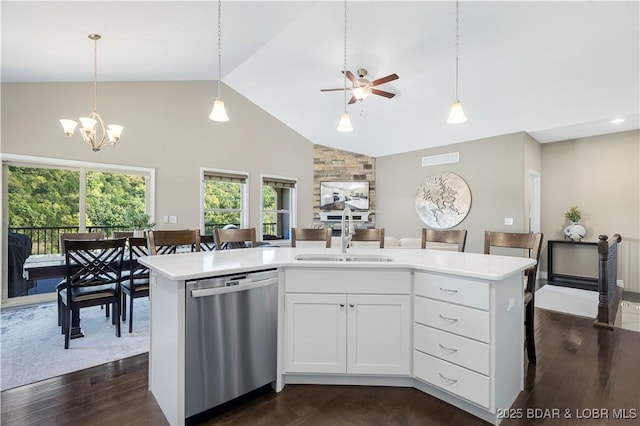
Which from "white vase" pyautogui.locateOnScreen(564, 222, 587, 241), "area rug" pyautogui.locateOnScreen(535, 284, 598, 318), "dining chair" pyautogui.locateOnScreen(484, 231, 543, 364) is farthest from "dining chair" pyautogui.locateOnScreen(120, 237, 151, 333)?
"white vase" pyautogui.locateOnScreen(564, 222, 587, 241)

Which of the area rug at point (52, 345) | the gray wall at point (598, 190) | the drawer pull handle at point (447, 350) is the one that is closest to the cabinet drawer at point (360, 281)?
the drawer pull handle at point (447, 350)

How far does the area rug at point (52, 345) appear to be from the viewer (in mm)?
2355

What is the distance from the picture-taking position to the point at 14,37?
2.94m

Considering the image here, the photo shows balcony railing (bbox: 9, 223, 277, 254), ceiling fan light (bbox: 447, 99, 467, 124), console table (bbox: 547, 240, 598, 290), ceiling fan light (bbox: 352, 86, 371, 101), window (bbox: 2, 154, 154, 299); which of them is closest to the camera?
ceiling fan light (bbox: 447, 99, 467, 124)

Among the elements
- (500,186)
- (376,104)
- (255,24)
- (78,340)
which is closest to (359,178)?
(376,104)

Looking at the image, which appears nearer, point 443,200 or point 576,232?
point 576,232

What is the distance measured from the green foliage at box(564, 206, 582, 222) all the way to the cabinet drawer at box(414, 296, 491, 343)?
201 inches

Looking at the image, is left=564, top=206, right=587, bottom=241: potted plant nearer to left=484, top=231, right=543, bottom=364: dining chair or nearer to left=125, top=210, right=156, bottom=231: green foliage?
left=484, top=231, right=543, bottom=364: dining chair

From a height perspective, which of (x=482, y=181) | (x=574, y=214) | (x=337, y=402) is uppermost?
(x=482, y=181)

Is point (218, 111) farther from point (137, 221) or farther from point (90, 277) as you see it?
point (137, 221)

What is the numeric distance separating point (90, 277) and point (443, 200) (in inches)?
226

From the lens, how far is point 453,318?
1871mm

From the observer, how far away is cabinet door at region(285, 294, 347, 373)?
2.06 meters

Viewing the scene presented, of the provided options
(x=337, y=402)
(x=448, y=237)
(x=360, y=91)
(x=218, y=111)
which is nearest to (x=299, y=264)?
(x=337, y=402)
